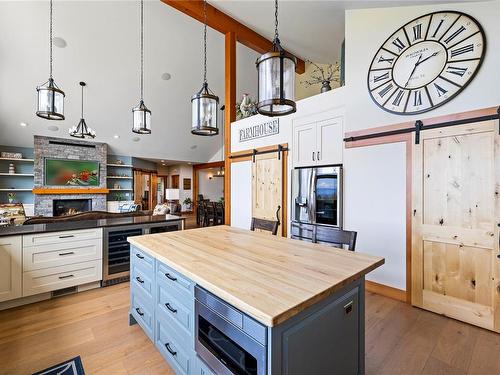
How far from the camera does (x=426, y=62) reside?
2.53m

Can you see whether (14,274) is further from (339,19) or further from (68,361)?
(339,19)

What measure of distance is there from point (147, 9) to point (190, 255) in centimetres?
495

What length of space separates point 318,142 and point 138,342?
304 cm

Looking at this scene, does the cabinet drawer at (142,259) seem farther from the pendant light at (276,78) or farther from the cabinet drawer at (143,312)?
the pendant light at (276,78)

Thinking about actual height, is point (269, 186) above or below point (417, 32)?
below

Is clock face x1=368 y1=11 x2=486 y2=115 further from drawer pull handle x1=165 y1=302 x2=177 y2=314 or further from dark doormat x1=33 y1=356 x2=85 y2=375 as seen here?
dark doormat x1=33 y1=356 x2=85 y2=375

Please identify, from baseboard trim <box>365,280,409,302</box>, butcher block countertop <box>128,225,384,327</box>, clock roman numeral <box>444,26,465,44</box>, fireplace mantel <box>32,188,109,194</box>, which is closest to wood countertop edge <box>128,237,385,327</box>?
butcher block countertop <box>128,225,384,327</box>

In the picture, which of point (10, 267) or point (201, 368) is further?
point (10, 267)

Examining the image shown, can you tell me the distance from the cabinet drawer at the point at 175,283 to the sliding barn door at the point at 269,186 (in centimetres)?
244

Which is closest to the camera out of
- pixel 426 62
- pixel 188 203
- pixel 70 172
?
pixel 426 62

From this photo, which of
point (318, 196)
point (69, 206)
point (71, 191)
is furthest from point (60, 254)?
point (69, 206)

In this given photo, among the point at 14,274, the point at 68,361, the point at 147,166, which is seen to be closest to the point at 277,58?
the point at 68,361

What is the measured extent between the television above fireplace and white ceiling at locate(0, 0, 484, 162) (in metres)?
0.90

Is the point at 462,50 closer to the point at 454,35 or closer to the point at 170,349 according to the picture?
the point at 454,35
